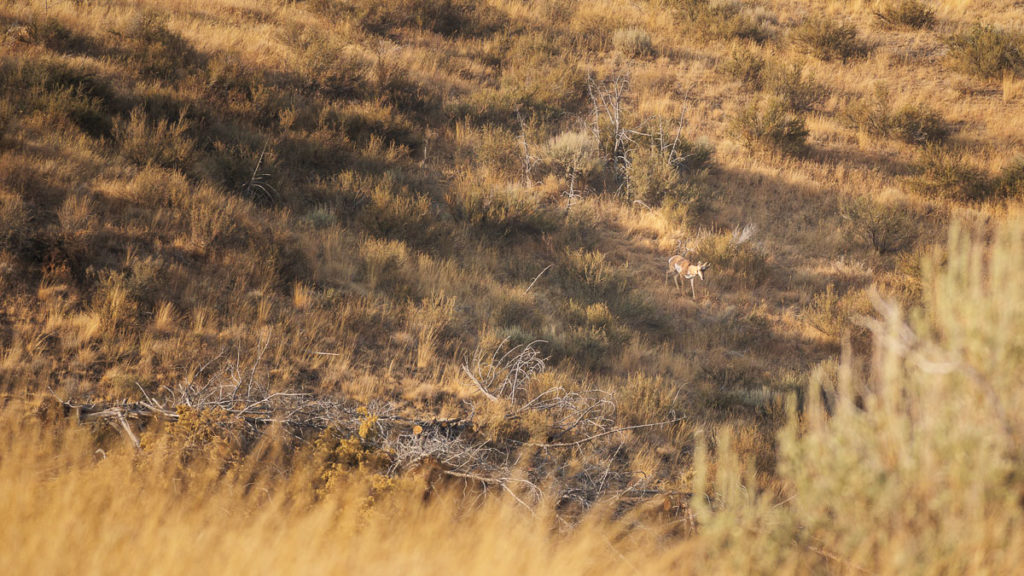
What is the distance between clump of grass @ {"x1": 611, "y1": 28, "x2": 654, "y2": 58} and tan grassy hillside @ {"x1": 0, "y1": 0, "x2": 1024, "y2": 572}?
0.09 metres

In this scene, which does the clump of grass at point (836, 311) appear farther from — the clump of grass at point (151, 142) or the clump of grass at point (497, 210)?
the clump of grass at point (151, 142)

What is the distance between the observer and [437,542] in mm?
3152

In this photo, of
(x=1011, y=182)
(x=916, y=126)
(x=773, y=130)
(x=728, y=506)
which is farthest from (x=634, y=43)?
(x=728, y=506)

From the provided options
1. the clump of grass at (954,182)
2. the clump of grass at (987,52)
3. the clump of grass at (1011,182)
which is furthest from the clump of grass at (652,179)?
the clump of grass at (987,52)

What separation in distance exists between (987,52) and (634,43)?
7.70 meters

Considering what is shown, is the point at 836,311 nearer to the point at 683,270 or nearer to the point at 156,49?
the point at 683,270

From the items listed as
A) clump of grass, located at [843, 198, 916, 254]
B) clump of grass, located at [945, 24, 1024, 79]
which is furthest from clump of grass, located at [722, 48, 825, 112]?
clump of grass, located at [843, 198, 916, 254]

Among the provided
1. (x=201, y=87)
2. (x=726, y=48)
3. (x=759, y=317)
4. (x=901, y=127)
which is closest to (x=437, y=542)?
(x=759, y=317)

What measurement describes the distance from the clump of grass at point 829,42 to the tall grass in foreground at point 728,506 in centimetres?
1442

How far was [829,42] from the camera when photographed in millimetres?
15133

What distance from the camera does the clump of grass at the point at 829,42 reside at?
1509cm

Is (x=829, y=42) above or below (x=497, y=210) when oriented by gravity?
above

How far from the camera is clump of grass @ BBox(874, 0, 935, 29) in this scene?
16.1 m

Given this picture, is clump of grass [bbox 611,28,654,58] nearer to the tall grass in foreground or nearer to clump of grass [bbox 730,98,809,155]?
clump of grass [bbox 730,98,809,155]
